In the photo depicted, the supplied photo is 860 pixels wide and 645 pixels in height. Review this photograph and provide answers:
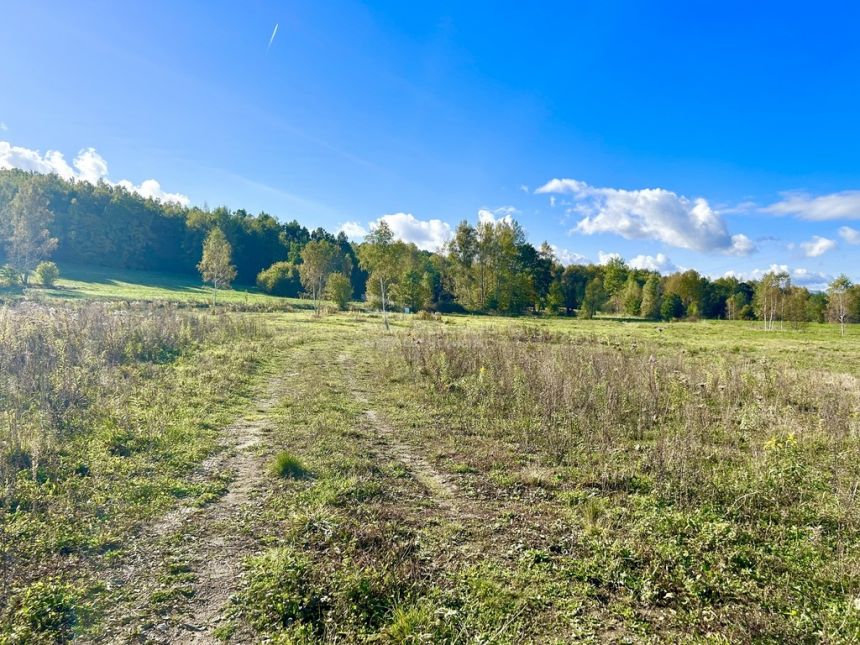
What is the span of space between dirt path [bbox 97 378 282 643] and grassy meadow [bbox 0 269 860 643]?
25 mm

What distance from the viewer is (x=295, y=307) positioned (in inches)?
1975

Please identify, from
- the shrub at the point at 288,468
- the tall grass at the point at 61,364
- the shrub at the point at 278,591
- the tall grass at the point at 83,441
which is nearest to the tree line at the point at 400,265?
the tall grass at the point at 61,364

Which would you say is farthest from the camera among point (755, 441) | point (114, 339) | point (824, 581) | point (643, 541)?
point (114, 339)

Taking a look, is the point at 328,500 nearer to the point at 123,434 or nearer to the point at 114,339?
the point at 123,434

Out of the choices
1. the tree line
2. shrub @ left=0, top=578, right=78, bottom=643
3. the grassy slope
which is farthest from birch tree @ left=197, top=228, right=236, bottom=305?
shrub @ left=0, top=578, right=78, bottom=643

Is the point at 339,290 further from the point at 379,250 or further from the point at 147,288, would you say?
the point at 147,288

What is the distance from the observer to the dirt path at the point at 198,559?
371 centimetres

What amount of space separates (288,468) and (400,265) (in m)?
34.5

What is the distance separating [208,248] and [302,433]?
149 ft

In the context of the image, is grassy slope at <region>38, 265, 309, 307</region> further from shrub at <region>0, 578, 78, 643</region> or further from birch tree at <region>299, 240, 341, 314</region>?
shrub at <region>0, 578, 78, 643</region>

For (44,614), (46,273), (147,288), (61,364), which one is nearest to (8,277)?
(46,273)

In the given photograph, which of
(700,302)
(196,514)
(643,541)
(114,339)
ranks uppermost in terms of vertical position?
(700,302)

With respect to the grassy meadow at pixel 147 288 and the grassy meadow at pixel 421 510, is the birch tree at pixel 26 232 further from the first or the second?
the grassy meadow at pixel 421 510

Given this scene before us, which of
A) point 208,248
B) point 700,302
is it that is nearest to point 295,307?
point 208,248
